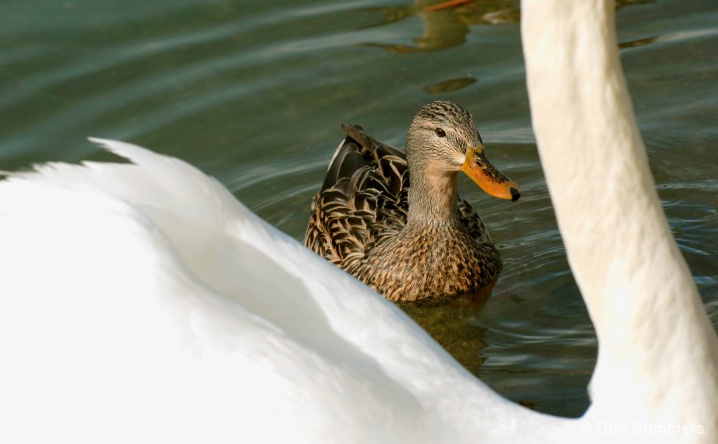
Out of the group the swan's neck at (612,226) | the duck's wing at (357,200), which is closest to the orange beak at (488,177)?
the duck's wing at (357,200)

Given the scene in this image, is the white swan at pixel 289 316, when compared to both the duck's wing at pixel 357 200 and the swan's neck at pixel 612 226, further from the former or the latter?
the duck's wing at pixel 357 200

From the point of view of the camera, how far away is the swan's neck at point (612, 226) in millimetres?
2180

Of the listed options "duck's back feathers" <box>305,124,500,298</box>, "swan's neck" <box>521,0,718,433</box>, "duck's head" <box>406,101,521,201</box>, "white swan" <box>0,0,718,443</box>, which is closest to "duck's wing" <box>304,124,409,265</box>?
"duck's back feathers" <box>305,124,500,298</box>

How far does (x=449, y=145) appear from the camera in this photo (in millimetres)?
5879

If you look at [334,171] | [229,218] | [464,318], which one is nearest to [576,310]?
[464,318]

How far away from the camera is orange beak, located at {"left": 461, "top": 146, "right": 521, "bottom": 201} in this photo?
563 cm

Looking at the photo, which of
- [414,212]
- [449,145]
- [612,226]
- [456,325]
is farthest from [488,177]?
[612,226]

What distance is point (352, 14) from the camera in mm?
8211

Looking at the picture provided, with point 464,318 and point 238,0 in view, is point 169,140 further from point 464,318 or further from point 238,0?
point 464,318

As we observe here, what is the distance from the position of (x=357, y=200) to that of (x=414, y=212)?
36 cm

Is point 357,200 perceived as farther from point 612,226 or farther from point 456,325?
point 612,226

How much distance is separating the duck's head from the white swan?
105 inches

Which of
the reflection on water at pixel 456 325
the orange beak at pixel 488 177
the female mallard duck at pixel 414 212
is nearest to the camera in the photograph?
the reflection on water at pixel 456 325

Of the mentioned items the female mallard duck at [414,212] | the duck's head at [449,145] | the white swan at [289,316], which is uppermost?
the white swan at [289,316]
